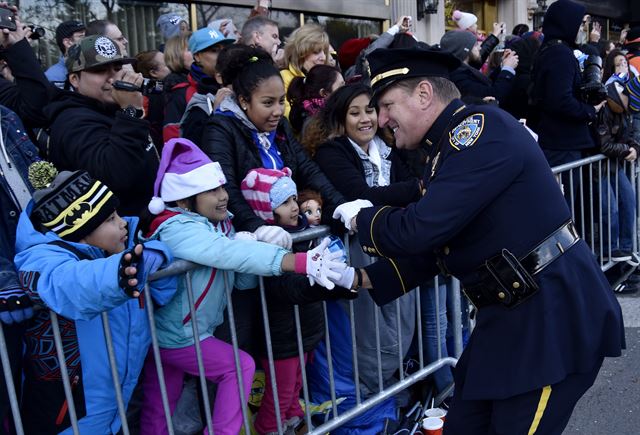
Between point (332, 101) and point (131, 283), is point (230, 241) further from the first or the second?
point (332, 101)

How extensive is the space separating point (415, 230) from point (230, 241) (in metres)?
0.86

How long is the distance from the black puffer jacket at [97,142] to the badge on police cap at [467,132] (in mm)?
1435

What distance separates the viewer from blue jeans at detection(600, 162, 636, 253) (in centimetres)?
604

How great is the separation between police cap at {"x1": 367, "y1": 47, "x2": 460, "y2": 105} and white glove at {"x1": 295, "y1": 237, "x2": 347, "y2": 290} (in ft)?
2.22

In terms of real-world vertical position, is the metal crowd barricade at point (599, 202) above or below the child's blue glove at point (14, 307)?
below

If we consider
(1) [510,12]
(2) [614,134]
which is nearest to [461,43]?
(2) [614,134]

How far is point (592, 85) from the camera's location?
18.8 feet

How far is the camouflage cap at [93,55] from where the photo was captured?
3.13m

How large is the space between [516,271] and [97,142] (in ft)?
6.10

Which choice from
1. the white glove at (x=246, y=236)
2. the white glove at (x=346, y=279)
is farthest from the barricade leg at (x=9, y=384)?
the white glove at (x=346, y=279)

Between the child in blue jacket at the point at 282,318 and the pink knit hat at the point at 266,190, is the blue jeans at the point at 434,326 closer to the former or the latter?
the child in blue jacket at the point at 282,318

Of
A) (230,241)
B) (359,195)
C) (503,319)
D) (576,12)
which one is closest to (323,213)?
(359,195)

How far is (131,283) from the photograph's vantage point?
224 cm

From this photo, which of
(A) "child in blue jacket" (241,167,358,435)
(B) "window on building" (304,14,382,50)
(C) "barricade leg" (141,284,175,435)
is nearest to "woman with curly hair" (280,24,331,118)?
(A) "child in blue jacket" (241,167,358,435)
